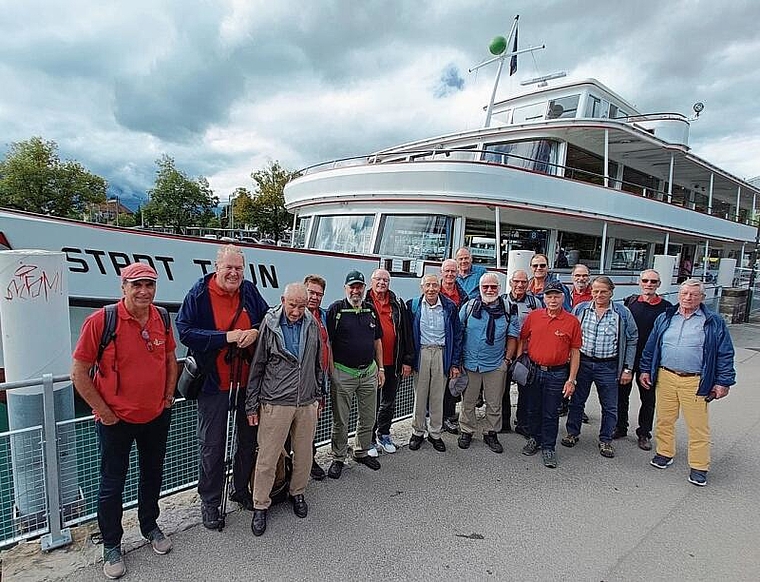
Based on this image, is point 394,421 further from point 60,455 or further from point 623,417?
point 60,455

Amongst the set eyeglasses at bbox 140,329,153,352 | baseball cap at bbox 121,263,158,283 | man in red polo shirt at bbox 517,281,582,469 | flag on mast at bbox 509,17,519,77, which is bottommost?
man in red polo shirt at bbox 517,281,582,469

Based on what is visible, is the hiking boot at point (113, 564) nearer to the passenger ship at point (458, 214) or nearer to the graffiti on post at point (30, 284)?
the graffiti on post at point (30, 284)

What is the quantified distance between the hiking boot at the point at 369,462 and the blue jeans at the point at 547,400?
5.03 ft

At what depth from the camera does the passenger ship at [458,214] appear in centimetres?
439

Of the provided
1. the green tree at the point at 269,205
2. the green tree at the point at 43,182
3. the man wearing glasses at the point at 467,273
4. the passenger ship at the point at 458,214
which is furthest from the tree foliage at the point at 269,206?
the man wearing glasses at the point at 467,273

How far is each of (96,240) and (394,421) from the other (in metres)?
3.50

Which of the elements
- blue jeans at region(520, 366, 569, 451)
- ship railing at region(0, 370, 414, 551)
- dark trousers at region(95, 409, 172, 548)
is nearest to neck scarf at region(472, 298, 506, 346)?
blue jeans at region(520, 366, 569, 451)

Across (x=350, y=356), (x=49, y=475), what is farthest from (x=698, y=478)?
(x=49, y=475)

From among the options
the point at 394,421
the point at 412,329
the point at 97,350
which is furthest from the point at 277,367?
the point at 394,421

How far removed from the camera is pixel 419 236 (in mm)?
8492

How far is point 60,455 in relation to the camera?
2.57m

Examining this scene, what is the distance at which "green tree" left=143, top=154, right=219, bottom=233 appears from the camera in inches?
1409

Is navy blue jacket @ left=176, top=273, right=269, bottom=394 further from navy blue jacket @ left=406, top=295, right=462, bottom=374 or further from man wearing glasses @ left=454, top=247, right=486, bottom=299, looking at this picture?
man wearing glasses @ left=454, top=247, right=486, bottom=299

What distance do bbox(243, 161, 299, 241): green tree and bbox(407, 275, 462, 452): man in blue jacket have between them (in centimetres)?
3016
